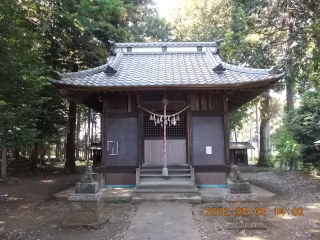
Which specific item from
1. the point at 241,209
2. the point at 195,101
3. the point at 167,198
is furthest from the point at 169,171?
the point at 241,209

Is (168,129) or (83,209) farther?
(168,129)

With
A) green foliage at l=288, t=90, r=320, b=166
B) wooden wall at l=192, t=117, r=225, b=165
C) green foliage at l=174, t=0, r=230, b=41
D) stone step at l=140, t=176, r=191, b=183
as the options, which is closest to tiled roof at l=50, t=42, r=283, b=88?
wooden wall at l=192, t=117, r=225, b=165

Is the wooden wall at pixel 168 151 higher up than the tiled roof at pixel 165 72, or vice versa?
the tiled roof at pixel 165 72

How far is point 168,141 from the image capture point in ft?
33.0

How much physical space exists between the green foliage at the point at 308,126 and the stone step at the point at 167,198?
369 inches

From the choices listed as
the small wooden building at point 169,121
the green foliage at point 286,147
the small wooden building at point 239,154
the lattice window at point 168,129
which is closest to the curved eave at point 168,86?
the small wooden building at point 169,121

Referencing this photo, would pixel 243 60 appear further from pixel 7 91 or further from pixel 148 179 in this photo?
pixel 7 91

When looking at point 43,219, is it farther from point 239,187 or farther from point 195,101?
point 195,101

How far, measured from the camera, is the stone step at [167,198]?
7875mm

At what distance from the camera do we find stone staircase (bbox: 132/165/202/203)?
8.00 meters

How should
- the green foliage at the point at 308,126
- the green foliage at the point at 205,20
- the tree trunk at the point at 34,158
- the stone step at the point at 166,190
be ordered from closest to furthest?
the stone step at the point at 166,190 < the green foliage at the point at 308,126 < the tree trunk at the point at 34,158 < the green foliage at the point at 205,20

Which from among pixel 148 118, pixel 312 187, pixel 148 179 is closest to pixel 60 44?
pixel 148 118

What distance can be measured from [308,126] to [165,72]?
9113mm

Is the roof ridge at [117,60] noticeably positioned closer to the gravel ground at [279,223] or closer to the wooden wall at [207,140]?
the wooden wall at [207,140]
